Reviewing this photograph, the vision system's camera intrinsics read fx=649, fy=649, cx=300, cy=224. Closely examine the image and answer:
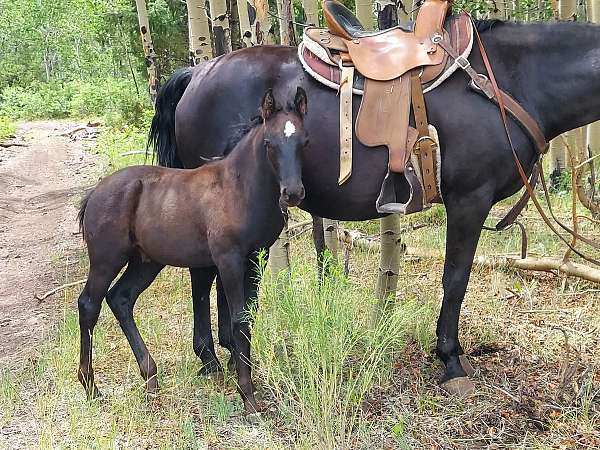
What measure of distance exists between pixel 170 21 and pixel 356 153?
1173 centimetres

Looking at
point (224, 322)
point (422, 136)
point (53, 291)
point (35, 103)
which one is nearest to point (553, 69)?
point (422, 136)

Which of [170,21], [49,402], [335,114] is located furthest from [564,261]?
[170,21]

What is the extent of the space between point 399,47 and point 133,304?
6.98 feet

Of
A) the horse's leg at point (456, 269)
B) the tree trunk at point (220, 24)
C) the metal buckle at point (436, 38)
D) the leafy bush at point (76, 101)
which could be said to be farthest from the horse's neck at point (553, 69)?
the leafy bush at point (76, 101)

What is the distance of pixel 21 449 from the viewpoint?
3.29m

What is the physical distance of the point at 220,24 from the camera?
247 inches

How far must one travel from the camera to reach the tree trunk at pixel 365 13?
15.5 feet

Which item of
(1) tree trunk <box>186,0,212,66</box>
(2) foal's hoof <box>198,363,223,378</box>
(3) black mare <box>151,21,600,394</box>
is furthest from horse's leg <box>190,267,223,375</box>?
(1) tree trunk <box>186,0,212,66</box>

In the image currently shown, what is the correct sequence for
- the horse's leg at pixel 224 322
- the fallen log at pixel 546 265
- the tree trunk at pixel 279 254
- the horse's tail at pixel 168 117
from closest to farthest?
1. the horse's leg at pixel 224 322
2. the horse's tail at pixel 168 117
3. the tree trunk at pixel 279 254
4. the fallen log at pixel 546 265

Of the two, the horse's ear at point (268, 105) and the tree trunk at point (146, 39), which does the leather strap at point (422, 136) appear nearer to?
the horse's ear at point (268, 105)

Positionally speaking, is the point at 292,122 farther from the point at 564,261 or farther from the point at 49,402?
the point at 564,261

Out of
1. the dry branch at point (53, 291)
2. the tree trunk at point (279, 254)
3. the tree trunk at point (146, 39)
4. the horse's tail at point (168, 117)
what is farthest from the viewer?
the tree trunk at point (146, 39)

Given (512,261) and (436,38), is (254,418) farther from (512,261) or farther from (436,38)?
(512,261)

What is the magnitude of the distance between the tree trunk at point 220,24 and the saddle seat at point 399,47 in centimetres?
263
